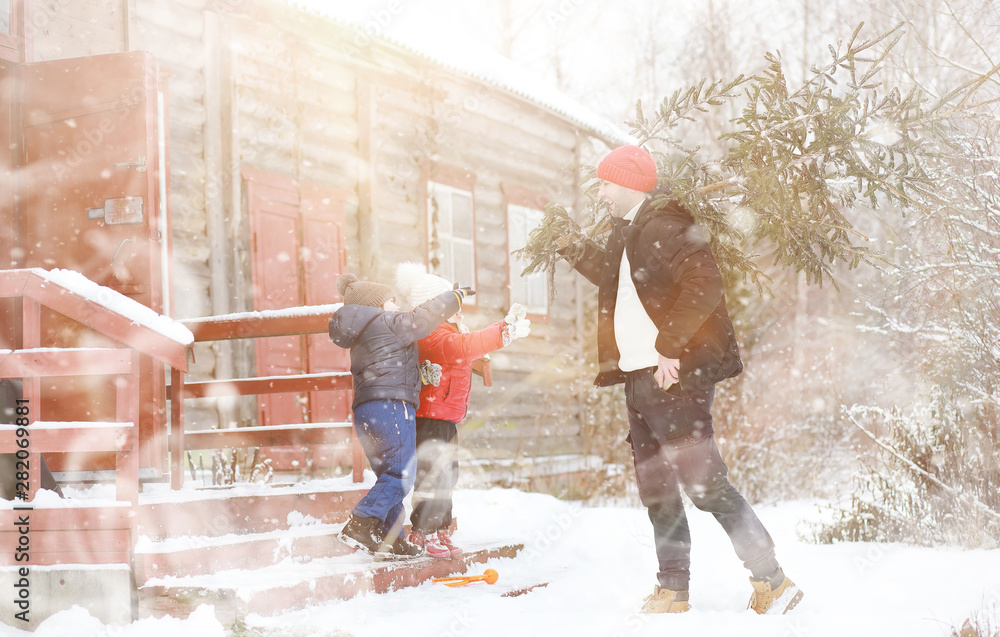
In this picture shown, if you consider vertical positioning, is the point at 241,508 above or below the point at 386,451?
below

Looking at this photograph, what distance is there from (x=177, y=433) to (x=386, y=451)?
1619 millimetres

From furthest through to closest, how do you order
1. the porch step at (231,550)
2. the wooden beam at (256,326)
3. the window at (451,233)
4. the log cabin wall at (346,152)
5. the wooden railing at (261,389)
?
1. the window at (451,233)
2. the log cabin wall at (346,152)
3. the wooden beam at (256,326)
4. the wooden railing at (261,389)
5. the porch step at (231,550)

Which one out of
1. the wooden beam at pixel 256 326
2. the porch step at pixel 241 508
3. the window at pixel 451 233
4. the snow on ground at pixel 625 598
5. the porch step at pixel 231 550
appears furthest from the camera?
the window at pixel 451 233

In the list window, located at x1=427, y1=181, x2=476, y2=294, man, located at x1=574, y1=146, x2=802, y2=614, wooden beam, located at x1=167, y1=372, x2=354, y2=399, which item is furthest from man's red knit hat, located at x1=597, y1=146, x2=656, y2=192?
window, located at x1=427, y1=181, x2=476, y2=294

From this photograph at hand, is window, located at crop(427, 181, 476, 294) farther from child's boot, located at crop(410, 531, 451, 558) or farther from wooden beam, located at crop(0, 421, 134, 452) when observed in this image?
wooden beam, located at crop(0, 421, 134, 452)

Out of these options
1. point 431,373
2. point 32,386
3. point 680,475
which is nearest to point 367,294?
point 431,373

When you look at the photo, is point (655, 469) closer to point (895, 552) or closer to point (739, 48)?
point (895, 552)

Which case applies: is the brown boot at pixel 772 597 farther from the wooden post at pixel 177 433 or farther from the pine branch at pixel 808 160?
the wooden post at pixel 177 433

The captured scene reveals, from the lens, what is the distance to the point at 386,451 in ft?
14.8

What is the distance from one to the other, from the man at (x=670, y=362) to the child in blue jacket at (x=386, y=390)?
965mm

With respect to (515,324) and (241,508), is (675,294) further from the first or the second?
(241,508)

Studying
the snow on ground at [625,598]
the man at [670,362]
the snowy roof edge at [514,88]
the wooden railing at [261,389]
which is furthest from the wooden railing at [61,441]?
the snowy roof edge at [514,88]

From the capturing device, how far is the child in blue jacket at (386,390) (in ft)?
14.7

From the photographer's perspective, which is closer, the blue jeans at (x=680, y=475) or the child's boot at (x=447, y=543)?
the blue jeans at (x=680, y=475)
